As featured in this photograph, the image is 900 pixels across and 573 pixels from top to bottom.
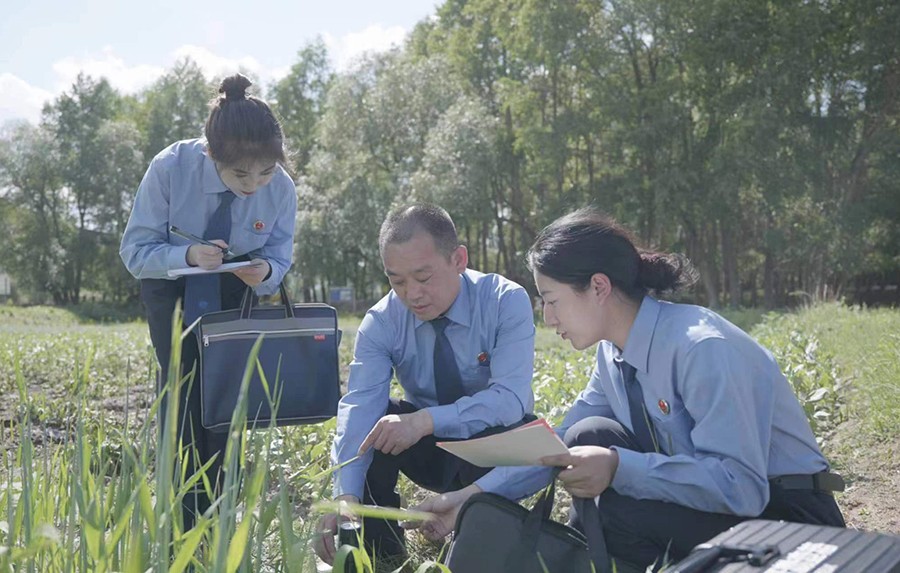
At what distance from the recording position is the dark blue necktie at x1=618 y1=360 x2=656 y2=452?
2701 mm

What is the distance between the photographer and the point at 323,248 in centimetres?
3606

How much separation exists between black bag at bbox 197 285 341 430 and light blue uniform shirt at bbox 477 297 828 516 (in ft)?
3.75

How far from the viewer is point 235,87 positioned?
3195 mm

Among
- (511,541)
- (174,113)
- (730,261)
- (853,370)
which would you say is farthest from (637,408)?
(174,113)

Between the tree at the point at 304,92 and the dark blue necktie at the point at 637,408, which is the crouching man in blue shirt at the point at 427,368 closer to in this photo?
the dark blue necktie at the point at 637,408

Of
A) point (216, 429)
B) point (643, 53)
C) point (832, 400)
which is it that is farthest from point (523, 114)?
point (216, 429)

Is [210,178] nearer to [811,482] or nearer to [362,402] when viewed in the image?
[362,402]

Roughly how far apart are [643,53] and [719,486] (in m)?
30.8

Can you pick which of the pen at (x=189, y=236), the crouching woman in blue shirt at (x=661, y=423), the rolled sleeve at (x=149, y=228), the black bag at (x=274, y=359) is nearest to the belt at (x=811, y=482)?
the crouching woman in blue shirt at (x=661, y=423)

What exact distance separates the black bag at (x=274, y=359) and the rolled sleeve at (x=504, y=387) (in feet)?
1.51

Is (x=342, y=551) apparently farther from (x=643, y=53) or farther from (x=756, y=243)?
(x=756, y=243)

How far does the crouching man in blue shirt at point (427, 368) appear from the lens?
10.0 ft

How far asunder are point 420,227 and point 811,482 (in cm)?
143

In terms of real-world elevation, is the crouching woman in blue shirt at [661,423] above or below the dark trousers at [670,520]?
above
